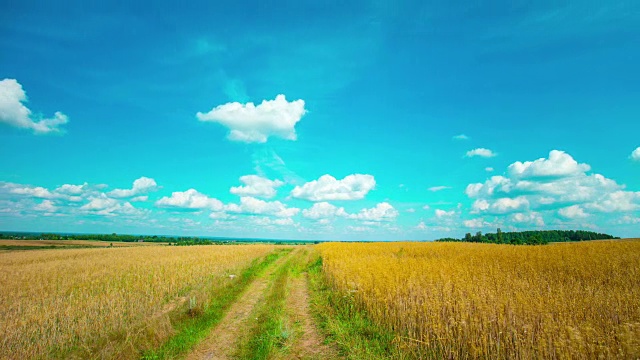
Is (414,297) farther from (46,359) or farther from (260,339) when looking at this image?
(46,359)

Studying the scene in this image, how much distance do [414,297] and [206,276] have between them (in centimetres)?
1479

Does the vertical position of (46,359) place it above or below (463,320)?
below

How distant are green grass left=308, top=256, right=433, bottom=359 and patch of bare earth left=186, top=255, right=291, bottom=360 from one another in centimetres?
279

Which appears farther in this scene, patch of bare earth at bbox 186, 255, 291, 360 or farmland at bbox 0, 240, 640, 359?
patch of bare earth at bbox 186, 255, 291, 360

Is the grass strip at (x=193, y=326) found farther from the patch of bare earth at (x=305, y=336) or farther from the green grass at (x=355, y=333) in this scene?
the green grass at (x=355, y=333)

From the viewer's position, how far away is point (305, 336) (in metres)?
9.02

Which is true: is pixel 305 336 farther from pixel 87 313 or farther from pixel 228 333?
pixel 87 313

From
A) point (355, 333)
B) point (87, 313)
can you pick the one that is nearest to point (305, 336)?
point (355, 333)

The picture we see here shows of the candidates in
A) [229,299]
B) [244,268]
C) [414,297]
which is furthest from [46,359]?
[244,268]

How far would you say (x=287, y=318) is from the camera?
420 inches

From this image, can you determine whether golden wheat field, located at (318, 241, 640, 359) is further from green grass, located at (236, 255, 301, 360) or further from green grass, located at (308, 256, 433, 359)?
green grass, located at (236, 255, 301, 360)

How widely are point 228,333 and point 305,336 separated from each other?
2568 millimetres

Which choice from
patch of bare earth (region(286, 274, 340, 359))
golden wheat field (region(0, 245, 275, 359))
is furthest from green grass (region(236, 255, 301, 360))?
golden wheat field (region(0, 245, 275, 359))

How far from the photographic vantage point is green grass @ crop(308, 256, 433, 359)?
22.8ft
